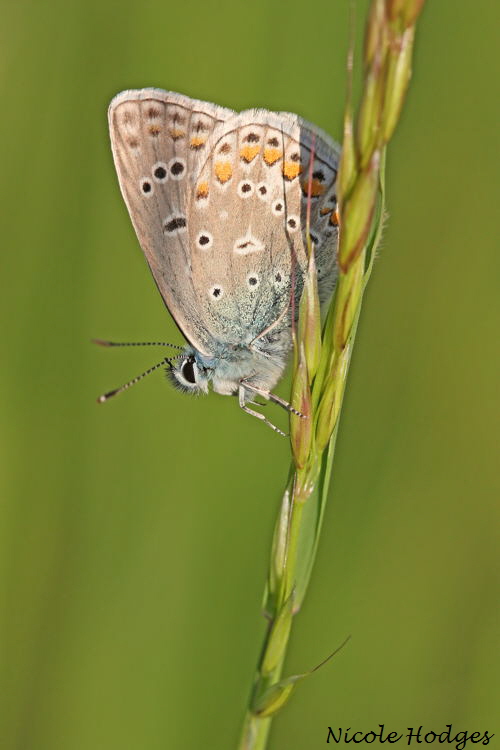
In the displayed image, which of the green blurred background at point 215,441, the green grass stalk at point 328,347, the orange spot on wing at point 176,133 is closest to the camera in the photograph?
the green grass stalk at point 328,347

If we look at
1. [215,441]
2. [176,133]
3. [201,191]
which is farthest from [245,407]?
[176,133]

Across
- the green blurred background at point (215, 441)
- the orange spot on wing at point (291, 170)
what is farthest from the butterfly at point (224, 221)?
the green blurred background at point (215, 441)

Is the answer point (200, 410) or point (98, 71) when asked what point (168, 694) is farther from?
point (98, 71)

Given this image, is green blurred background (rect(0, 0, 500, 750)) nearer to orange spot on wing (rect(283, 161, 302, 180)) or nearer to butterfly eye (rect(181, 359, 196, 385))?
butterfly eye (rect(181, 359, 196, 385))

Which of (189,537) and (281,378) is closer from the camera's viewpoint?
(189,537)

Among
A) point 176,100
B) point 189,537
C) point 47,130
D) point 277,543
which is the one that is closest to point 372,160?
point 277,543

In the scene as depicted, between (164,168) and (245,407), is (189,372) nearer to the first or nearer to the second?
(245,407)

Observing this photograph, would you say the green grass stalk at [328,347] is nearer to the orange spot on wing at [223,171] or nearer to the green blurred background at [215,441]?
the green blurred background at [215,441]
